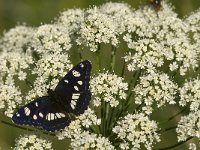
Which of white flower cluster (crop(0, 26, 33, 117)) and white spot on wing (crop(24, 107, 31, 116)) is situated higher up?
white flower cluster (crop(0, 26, 33, 117))

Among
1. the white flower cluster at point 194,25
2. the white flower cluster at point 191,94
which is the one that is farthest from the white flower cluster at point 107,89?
the white flower cluster at point 194,25

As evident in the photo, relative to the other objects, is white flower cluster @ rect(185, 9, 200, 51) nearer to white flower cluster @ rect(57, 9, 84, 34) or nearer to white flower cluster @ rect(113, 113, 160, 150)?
white flower cluster @ rect(57, 9, 84, 34)

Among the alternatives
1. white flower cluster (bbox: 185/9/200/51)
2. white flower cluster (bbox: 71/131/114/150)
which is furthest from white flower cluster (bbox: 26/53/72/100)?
white flower cluster (bbox: 185/9/200/51)

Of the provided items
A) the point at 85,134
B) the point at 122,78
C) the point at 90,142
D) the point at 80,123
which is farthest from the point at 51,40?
the point at 90,142

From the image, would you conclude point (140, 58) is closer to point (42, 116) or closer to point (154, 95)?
point (154, 95)

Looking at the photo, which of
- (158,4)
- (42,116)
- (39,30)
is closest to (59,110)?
(42,116)

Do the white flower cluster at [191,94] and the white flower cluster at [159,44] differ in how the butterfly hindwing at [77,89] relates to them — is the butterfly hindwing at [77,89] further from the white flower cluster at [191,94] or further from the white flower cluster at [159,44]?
the white flower cluster at [191,94]

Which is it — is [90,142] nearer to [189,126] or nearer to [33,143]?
[33,143]
